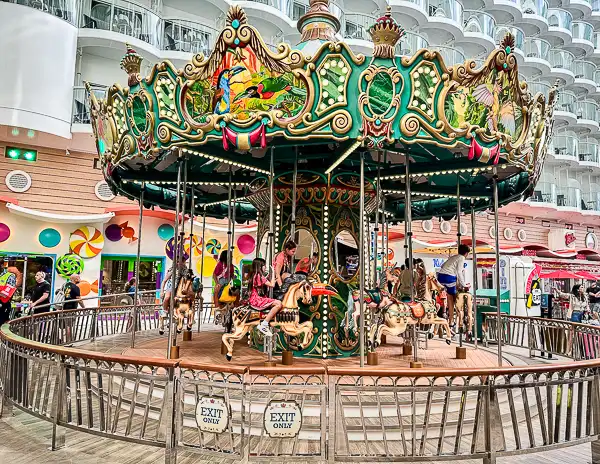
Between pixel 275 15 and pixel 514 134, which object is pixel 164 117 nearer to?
pixel 514 134

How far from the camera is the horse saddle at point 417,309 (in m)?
7.32

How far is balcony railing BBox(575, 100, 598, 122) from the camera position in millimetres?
33406

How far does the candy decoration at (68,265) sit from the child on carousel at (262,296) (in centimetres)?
1108

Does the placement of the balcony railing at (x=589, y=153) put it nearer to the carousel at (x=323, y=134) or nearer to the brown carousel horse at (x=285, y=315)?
the carousel at (x=323, y=134)

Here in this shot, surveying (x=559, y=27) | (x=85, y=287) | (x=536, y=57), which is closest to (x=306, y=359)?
(x=85, y=287)

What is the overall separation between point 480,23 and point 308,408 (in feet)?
94.5

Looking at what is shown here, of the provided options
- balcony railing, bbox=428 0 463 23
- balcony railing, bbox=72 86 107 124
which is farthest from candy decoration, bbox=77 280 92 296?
Answer: balcony railing, bbox=428 0 463 23

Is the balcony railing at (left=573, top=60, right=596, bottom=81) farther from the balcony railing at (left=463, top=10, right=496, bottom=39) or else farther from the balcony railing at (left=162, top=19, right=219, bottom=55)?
the balcony railing at (left=162, top=19, right=219, bottom=55)

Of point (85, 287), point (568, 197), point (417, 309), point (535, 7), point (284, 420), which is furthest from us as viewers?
point (535, 7)

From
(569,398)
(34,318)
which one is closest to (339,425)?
(569,398)

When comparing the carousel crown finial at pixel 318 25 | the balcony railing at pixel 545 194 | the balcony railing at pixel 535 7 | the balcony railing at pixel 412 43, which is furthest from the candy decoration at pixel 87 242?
the balcony railing at pixel 535 7

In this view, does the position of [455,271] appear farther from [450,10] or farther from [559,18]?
[559,18]

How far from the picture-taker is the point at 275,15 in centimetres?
2003

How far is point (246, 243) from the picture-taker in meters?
19.7
